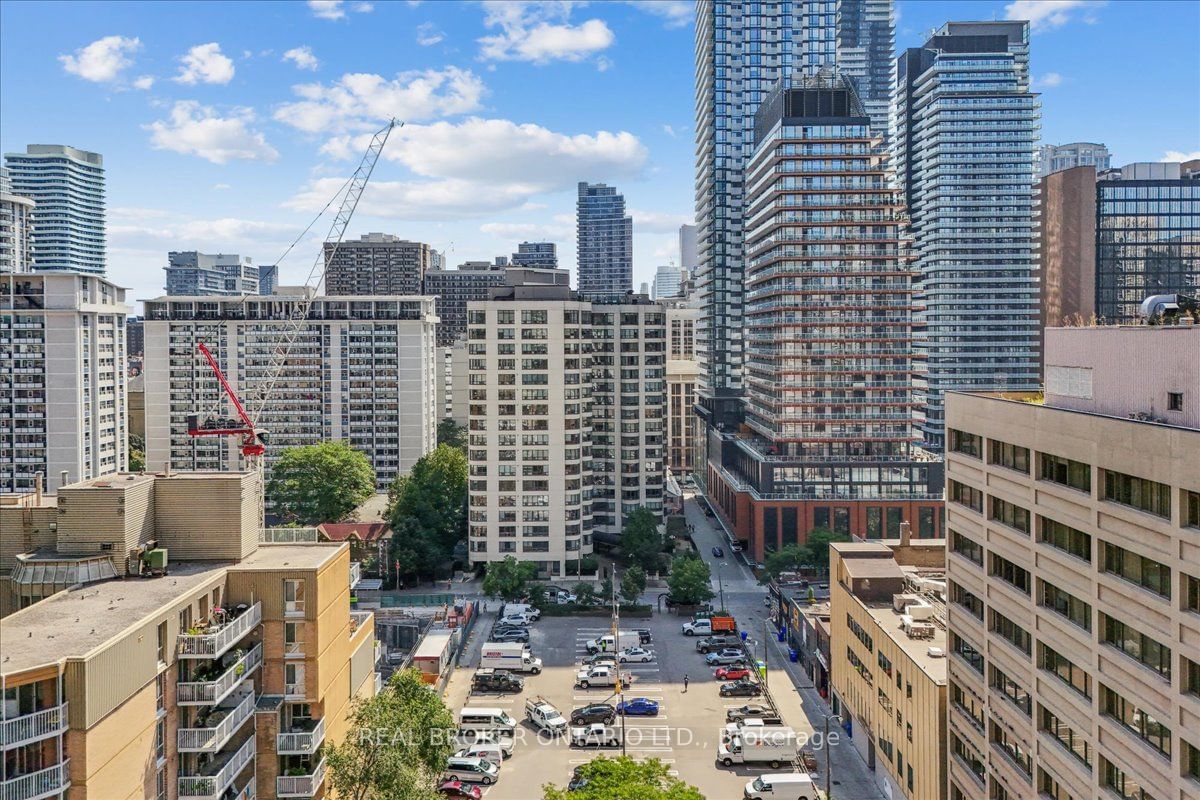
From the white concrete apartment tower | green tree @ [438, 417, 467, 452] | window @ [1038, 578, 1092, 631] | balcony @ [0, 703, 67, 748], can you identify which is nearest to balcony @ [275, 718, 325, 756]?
balcony @ [0, 703, 67, 748]

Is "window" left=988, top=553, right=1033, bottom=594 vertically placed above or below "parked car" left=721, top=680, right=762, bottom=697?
above

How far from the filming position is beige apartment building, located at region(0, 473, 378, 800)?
82.7 feet

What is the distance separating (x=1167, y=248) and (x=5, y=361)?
492ft

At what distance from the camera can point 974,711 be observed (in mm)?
36750

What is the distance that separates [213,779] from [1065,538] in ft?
92.6

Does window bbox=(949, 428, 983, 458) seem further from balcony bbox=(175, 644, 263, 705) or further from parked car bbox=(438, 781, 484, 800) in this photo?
balcony bbox=(175, 644, 263, 705)

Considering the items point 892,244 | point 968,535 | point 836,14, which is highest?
point 836,14

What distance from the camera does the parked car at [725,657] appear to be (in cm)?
6512

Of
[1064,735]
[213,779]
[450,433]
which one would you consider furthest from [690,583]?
[450,433]

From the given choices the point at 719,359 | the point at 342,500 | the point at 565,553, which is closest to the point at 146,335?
the point at 342,500

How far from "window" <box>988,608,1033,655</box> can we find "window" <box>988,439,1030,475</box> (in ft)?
17.5

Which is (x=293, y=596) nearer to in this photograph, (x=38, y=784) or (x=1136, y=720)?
(x=38, y=784)

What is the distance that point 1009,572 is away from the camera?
34219mm

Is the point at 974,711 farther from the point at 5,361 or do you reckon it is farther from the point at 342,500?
the point at 5,361
